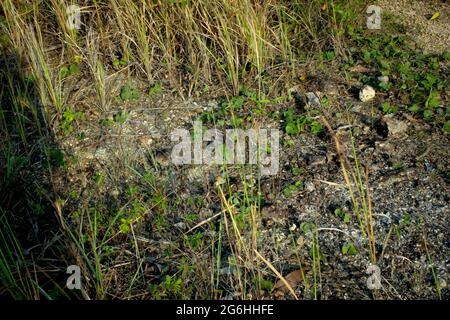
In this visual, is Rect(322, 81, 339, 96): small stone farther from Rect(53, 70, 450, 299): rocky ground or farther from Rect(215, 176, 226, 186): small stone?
Rect(215, 176, 226, 186): small stone

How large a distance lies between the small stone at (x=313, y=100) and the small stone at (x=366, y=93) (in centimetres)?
26

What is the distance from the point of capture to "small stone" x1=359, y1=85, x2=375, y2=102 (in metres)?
3.26

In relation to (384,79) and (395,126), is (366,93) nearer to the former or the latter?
(384,79)

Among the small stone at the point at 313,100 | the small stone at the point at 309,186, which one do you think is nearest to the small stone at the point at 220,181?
the small stone at the point at 309,186

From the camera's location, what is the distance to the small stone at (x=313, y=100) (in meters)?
3.26

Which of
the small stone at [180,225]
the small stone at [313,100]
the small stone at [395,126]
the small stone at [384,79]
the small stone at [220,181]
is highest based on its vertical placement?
the small stone at [384,79]

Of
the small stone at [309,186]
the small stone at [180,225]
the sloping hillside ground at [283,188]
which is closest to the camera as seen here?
the sloping hillside ground at [283,188]

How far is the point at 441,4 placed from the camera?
13.4ft

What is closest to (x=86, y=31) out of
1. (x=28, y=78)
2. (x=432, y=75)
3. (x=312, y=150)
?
(x=28, y=78)

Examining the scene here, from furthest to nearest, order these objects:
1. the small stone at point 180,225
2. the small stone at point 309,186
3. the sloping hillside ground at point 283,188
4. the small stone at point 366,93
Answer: the small stone at point 366,93, the small stone at point 309,186, the small stone at point 180,225, the sloping hillside ground at point 283,188

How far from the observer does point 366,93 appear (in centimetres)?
325

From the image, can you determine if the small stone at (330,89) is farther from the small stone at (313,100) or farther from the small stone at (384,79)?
the small stone at (384,79)

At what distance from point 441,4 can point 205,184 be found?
2465 mm

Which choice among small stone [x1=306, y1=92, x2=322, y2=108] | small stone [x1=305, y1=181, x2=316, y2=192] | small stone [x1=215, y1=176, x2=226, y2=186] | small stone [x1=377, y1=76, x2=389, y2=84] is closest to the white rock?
small stone [x1=377, y1=76, x2=389, y2=84]
